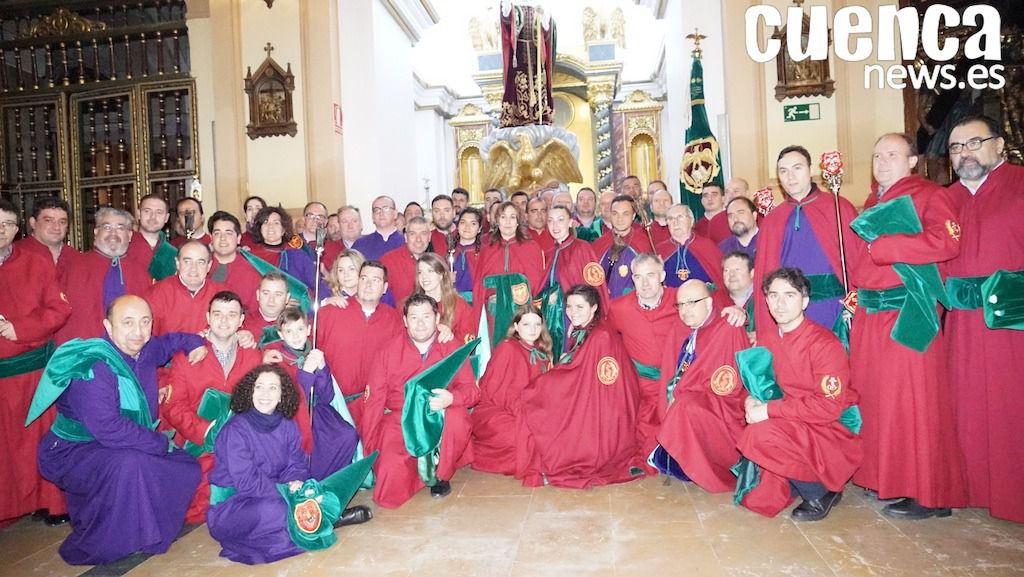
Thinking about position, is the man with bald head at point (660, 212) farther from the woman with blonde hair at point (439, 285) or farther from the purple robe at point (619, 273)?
the woman with blonde hair at point (439, 285)

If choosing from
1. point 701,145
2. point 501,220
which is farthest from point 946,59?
point 501,220

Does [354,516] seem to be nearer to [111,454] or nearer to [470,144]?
[111,454]

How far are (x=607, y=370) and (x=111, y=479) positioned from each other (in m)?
2.64

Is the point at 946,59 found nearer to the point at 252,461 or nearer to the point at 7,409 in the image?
the point at 252,461

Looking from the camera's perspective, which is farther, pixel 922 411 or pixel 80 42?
pixel 80 42

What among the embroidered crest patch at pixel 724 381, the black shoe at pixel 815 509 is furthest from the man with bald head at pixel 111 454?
the black shoe at pixel 815 509

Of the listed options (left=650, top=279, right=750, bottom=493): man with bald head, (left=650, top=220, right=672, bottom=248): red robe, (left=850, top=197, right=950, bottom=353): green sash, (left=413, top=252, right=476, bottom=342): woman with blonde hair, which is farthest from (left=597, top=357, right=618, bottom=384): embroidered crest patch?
(left=650, top=220, right=672, bottom=248): red robe

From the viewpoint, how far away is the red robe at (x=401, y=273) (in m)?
5.25

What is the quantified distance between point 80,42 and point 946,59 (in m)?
10.0

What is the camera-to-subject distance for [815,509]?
10.6ft

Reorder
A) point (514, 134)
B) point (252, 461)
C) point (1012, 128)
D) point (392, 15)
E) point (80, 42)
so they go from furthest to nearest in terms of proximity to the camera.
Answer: point (514, 134)
point (392, 15)
point (80, 42)
point (1012, 128)
point (252, 461)

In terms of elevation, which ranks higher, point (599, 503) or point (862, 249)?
point (862, 249)

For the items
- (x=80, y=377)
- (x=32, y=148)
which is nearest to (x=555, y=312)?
(x=80, y=377)

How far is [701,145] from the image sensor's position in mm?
7211
